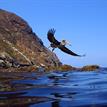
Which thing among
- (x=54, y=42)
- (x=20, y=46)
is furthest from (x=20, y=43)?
(x=54, y=42)

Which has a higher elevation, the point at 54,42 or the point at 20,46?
the point at 20,46

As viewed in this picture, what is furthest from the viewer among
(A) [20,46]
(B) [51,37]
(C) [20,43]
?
(C) [20,43]

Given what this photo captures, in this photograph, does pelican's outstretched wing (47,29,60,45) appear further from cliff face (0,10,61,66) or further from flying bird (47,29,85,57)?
cliff face (0,10,61,66)

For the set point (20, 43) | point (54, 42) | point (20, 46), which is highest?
point (20, 43)

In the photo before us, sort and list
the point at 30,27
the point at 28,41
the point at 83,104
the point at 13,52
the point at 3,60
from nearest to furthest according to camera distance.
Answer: the point at 83,104 → the point at 3,60 → the point at 13,52 → the point at 28,41 → the point at 30,27

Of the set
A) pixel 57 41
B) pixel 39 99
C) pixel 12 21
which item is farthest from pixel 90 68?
pixel 12 21

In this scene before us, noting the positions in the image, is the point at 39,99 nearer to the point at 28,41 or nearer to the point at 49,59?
the point at 49,59

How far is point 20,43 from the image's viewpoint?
122 meters

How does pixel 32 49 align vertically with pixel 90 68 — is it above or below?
above

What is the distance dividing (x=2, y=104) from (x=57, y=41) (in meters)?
20.5

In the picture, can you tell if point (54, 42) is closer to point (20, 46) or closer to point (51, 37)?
point (51, 37)

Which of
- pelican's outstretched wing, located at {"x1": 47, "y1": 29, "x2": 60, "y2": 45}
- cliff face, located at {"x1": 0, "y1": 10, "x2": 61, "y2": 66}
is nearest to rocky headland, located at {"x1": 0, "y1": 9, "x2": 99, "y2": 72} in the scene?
cliff face, located at {"x1": 0, "y1": 10, "x2": 61, "y2": 66}

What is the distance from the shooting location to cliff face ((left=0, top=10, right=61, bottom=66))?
106812 mm

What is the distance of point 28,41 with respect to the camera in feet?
417
